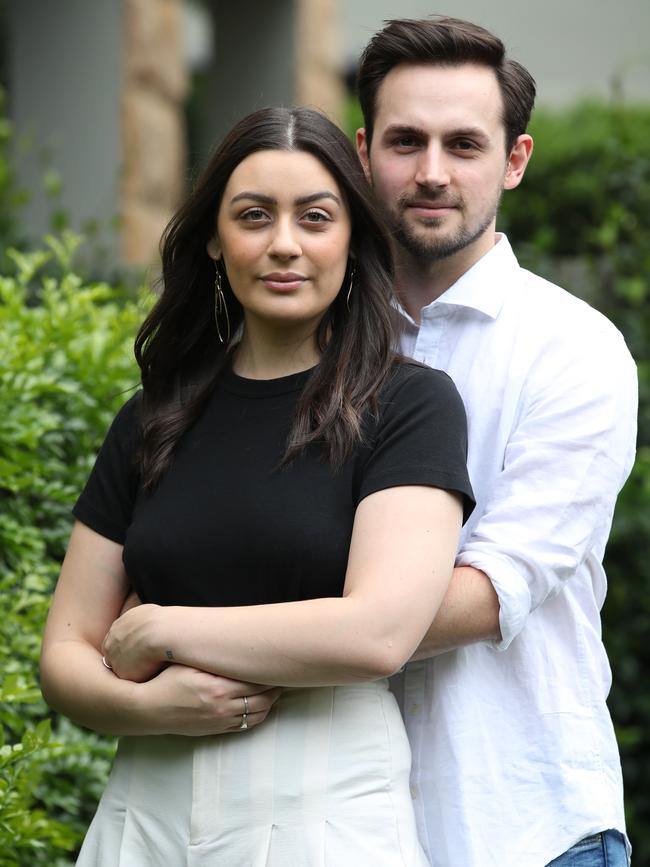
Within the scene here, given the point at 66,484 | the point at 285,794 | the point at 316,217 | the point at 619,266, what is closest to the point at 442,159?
the point at 316,217

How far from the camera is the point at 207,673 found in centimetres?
214

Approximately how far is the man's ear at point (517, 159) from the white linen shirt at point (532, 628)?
39 centimetres

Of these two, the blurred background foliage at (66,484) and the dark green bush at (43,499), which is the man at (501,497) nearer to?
the blurred background foliage at (66,484)

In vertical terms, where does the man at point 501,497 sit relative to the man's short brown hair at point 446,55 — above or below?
below

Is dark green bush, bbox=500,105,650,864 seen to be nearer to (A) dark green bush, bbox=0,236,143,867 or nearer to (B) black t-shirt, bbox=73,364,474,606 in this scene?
(A) dark green bush, bbox=0,236,143,867

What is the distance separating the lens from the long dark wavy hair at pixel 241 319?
229cm

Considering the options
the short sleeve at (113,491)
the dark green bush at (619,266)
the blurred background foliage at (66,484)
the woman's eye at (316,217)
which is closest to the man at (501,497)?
the woman's eye at (316,217)

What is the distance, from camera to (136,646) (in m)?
2.18

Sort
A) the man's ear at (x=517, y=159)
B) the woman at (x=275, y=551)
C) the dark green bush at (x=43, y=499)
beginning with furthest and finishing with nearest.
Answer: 1. the dark green bush at (x=43, y=499)
2. the man's ear at (x=517, y=159)
3. the woman at (x=275, y=551)

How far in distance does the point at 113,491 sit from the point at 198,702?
524 mm

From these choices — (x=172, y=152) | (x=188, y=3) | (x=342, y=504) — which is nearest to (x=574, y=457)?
(x=342, y=504)

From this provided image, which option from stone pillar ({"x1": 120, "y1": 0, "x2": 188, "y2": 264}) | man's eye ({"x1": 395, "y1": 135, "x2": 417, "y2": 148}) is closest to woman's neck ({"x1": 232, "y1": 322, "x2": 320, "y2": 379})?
man's eye ({"x1": 395, "y1": 135, "x2": 417, "y2": 148})

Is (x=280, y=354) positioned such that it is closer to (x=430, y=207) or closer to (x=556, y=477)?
(x=430, y=207)

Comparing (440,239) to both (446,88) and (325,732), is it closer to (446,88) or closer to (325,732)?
(446,88)
